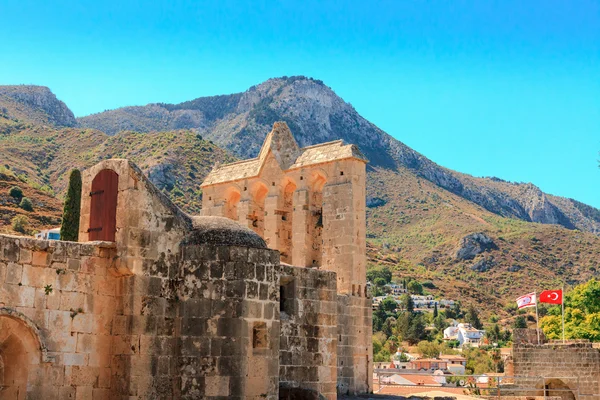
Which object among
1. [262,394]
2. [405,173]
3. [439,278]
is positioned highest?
[405,173]

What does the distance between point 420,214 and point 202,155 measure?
160ft

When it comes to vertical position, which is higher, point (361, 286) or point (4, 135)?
point (4, 135)

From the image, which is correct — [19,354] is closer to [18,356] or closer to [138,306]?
[18,356]

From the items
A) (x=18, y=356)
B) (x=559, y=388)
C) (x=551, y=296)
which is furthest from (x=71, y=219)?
(x=551, y=296)

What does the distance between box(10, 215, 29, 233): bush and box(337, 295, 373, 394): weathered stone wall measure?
34.4 metres

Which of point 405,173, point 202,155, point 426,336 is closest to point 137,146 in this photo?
point 202,155

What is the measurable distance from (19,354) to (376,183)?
123 m

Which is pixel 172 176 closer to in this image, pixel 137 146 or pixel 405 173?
pixel 137 146

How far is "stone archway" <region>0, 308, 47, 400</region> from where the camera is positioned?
12062mm

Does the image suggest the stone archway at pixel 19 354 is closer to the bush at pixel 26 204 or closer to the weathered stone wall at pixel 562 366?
the weathered stone wall at pixel 562 366

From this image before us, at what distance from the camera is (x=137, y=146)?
289 feet

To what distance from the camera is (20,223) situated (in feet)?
172

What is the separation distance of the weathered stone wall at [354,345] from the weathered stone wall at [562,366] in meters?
10.6

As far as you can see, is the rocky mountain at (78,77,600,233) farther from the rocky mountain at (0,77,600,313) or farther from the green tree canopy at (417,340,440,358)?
the green tree canopy at (417,340,440,358)
